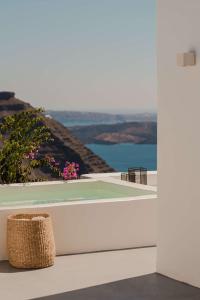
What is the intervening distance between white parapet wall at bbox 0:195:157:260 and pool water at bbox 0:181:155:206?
864 mm

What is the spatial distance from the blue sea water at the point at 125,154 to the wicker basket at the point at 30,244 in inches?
598

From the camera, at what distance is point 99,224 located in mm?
7191

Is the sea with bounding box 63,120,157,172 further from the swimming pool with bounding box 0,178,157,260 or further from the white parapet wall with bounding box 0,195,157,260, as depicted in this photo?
the white parapet wall with bounding box 0,195,157,260

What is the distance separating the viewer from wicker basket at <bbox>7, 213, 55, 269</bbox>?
6.57m

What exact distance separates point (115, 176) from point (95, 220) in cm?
241

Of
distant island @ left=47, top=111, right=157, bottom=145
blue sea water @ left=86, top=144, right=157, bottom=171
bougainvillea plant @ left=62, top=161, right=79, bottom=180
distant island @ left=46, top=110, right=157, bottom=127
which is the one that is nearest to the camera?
bougainvillea plant @ left=62, top=161, right=79, bottom=180

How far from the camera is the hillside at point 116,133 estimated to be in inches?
840

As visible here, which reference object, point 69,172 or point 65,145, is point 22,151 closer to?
point 69,172

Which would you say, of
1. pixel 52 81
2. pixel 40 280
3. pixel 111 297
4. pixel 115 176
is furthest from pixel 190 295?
pixel 52 81

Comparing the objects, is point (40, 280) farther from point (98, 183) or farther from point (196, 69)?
point (98, 183)

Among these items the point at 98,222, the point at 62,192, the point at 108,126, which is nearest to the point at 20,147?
the point at 62,192

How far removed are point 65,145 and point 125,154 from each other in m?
2.23

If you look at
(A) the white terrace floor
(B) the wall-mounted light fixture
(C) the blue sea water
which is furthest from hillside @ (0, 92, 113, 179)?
(B) the wall-mounted light fixture

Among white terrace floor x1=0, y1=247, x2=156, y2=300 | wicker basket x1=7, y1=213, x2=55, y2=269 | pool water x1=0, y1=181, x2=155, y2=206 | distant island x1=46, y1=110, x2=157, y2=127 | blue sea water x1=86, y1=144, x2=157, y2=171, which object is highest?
distant island x1=46, y1=110, x2=157, y2=127
